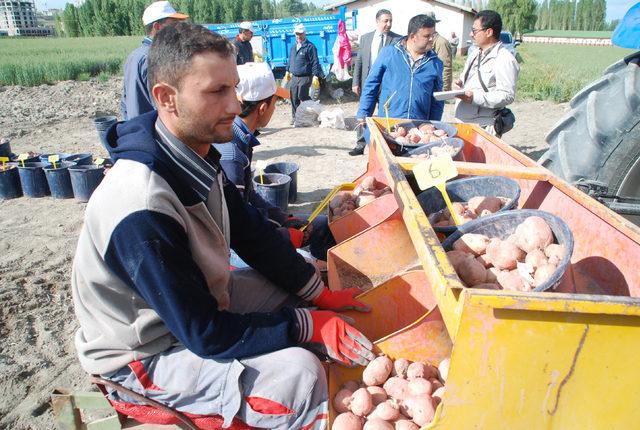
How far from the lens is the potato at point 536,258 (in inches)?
64.1

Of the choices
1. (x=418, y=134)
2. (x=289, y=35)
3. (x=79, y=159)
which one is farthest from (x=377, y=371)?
(x=289, y=35)

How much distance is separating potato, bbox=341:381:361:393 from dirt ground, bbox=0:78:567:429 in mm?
1708

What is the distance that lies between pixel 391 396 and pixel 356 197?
5.02 ft

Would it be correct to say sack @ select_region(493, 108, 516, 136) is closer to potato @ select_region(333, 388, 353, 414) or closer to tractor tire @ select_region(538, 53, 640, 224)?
tractor tire @ select_region(538, 53, 640, 224)

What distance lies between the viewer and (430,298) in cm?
201

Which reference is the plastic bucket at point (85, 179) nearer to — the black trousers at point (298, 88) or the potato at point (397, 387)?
the potato at point (397, 387)

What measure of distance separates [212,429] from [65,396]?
0.65 metres

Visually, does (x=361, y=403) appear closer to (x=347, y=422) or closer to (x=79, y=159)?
(x=347, y=422)

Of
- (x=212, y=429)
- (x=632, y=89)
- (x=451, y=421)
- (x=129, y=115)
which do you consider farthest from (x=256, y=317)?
(x=129, y=115)

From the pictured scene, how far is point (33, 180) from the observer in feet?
18.7

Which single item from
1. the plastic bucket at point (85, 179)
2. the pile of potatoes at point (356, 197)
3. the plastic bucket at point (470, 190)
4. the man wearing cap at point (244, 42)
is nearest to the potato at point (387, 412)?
the plastic bucket at point (470, 190)

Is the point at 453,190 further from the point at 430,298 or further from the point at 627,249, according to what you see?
the point at 627,249

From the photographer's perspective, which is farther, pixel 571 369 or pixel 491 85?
pixel 491 85

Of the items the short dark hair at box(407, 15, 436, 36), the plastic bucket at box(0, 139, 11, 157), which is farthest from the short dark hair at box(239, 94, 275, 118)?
the plastic bucket at box(0, 139, 11, 157)
